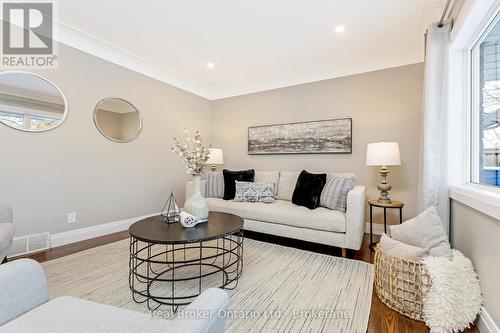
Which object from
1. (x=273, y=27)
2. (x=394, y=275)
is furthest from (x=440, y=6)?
(x=394, y=275)

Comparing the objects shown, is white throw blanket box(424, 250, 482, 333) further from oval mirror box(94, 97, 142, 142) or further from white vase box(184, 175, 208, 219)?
oval mirror box(94, 97, 142, 142)

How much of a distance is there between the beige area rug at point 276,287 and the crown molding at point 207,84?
2.45m

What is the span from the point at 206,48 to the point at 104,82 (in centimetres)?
142

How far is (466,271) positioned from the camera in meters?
1.43

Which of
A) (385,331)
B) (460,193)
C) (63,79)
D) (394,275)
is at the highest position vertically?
(63,79)

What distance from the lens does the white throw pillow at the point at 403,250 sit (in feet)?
5.11

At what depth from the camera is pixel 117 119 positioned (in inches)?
127

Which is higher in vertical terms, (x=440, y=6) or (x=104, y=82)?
(x=440, y=6)

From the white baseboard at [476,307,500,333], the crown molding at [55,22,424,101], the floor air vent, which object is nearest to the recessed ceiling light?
the crown molding at [55,22,424,101]

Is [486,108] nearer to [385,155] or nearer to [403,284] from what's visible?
[385,155]

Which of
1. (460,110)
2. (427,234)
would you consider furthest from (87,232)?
(460,110)

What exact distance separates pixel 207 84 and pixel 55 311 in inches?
162

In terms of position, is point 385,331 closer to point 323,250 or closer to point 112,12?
point 323,250

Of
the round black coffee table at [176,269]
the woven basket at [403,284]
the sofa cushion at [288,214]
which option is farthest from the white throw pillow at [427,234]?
the round black coffee table at [176,269]
